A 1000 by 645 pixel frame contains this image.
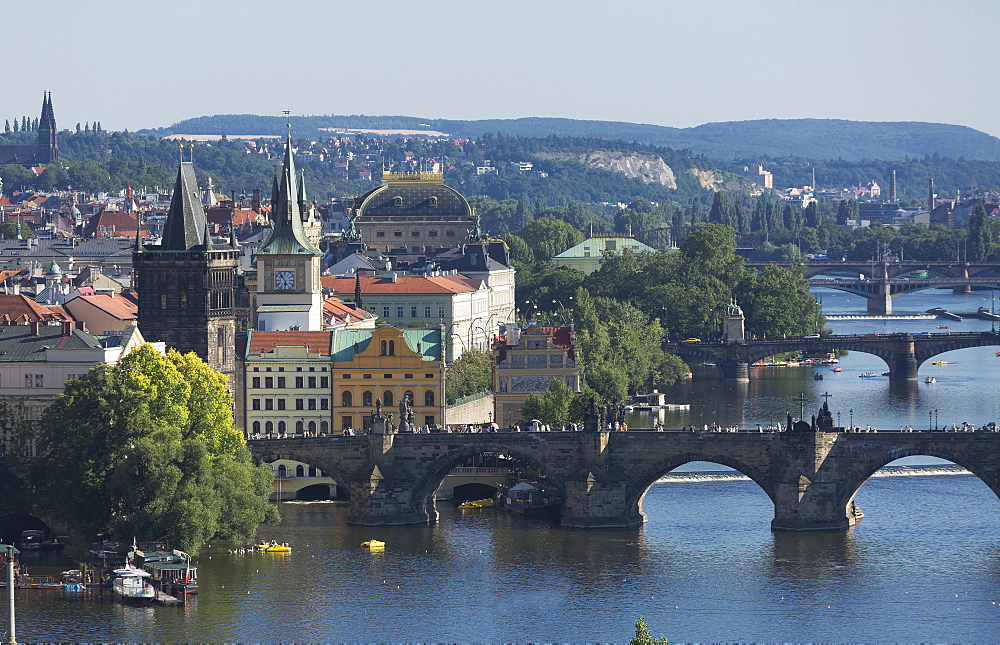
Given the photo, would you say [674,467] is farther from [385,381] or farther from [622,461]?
[385,381]

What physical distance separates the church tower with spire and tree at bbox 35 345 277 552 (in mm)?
11973

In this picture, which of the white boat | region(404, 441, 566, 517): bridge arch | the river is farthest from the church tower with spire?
the white boat

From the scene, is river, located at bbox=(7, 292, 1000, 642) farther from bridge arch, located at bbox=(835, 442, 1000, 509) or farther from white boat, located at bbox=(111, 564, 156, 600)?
bridge arch, located at bbox=(835, 442, 1000, 509)

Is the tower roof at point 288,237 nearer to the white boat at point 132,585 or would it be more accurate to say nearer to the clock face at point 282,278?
the clock face at point 282,278

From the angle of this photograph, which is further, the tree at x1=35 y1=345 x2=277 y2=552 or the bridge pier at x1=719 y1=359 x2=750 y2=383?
the bridge pier at x1=719 y1=359 x2=750 y2=383

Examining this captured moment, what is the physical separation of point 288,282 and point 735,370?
62138 mm

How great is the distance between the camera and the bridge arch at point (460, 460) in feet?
381

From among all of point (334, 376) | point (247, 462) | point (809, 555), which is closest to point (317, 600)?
point (247, 462)

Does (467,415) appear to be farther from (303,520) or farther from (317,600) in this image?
(317,600)

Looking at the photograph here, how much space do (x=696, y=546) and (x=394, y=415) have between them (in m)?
22.2

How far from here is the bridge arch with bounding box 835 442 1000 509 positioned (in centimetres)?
11256

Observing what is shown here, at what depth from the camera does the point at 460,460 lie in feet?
383

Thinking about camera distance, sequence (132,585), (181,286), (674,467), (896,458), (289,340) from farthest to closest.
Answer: (289,340), (181,286), (674,467), (896,458), (132,585)

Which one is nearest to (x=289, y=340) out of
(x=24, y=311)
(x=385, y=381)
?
(x=385, y=381)
